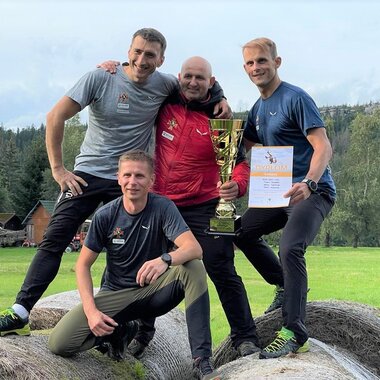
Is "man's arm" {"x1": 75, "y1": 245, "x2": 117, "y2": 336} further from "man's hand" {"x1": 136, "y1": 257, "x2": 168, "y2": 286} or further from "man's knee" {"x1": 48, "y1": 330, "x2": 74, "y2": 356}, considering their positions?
"man's hand" {"x1": 136, "y1": 257, "x2": 168, "y2": 286}

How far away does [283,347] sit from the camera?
526cm

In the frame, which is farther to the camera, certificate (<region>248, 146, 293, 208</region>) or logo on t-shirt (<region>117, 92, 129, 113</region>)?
logo on t-shirt (<region>117, 92, 129, 113</region>)

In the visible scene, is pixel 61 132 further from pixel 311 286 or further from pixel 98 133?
pixel 311 286

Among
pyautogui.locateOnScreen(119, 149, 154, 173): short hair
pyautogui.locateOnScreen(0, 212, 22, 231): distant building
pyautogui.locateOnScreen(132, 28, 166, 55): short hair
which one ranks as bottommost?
pyautogui.locateOnScreen(0, 212, 22, 231): distant building

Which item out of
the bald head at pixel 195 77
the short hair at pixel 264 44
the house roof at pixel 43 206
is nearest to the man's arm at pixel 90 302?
the bald head at pixel 195 77

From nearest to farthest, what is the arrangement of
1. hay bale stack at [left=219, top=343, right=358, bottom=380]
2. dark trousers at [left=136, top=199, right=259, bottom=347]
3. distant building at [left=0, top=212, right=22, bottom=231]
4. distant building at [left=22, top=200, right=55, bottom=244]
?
hay bale stack at [left=219, top=343, right=358, bottom=380] → dark trousers at [left=136, top=199, right=259, bottom=347] → distant building at [left=22, top=200, right=55, bottom=244] → distant building at [left=0, top=212, right=22, bottom=231]

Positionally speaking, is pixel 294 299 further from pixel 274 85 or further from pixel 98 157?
pixel 98 157

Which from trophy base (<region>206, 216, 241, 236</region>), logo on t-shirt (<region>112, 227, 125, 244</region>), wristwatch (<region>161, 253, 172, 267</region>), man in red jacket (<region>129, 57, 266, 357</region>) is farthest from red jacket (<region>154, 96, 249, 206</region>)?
wristwatch (<region>161, 253, 172, 267</region>)

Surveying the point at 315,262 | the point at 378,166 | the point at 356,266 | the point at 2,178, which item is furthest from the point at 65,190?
the point at 2,178

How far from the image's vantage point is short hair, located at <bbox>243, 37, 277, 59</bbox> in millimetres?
5691

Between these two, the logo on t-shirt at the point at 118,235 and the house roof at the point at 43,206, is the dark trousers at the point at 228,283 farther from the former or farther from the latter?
the house roof at the point at 43,206

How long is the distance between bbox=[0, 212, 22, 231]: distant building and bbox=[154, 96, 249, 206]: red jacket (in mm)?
62643

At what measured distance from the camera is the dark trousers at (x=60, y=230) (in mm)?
6016

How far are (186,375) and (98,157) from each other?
2173 millimetres
